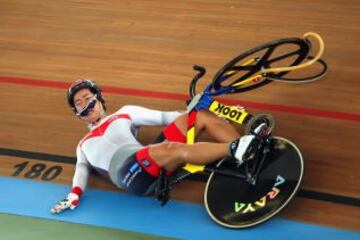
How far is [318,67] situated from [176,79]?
1.19 meters

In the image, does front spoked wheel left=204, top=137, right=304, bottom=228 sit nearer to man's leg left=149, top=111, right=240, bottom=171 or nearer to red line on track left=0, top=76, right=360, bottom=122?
man's leg left=149, top=111, right=240, bottom=171

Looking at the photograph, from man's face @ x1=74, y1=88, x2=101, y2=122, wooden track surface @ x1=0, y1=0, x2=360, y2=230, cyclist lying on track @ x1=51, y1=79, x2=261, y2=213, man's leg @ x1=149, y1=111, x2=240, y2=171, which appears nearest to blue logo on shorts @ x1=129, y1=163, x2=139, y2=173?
cyclist lying on track @ x1=51, y1=79, x2=261, y2=213

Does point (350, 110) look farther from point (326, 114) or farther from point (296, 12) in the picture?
point (296, 12)

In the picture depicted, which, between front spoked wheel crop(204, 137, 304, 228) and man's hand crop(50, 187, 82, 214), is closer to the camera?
front spoked wheel crop(204, 137, 304, 228)

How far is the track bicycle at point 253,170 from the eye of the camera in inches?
136

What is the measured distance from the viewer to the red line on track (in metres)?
4.37

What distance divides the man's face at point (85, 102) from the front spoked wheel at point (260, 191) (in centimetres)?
97

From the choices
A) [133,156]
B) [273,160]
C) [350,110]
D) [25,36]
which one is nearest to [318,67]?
[350,110]

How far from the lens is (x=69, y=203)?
378cm

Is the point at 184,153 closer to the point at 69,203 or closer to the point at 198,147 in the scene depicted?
the point at 198,147

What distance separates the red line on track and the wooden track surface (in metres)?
0.05

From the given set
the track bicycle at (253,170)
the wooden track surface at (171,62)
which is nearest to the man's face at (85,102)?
the wooden track surface at (171,62)

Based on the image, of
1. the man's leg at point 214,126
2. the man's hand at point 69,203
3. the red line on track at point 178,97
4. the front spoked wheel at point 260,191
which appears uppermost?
the man's leg at point 214,126

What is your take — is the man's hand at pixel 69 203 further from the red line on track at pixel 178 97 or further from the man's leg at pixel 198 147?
the red line on track at pixel 178 97
